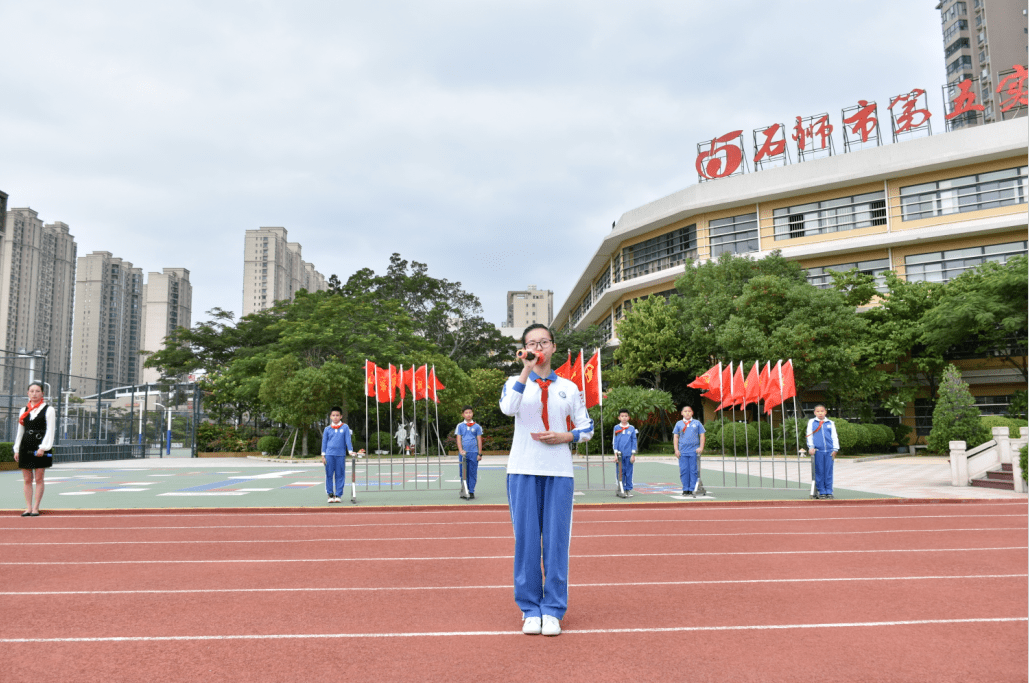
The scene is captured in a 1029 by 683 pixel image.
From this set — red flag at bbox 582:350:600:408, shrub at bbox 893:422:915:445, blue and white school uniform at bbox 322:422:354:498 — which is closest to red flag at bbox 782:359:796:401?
red flag at bbox 582:350:600:408

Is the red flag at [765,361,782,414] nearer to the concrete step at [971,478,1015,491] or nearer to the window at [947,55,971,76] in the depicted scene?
the concrete step at [971,478,1015,491]

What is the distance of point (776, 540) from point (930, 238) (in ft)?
100

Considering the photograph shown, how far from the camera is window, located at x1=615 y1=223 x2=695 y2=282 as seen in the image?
129 ft

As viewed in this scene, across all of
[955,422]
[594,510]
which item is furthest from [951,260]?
[594,510]

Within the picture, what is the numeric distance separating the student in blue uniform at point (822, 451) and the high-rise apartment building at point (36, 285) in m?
76.5

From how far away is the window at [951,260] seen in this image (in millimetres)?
33094

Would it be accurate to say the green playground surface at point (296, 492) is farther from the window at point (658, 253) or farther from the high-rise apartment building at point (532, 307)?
the high-rise apartment building at point (532, 307)

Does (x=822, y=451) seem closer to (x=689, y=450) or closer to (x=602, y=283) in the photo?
(x=689, y=450)

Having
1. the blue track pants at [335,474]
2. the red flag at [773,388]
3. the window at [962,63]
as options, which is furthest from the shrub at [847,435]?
the window at [962,63]

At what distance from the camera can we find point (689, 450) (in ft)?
45.0

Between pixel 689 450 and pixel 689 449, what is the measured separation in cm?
2

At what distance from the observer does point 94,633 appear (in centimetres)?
452

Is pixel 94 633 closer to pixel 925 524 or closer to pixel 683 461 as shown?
pixel 925 524

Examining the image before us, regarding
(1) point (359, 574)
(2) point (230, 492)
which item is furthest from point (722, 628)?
(2) point (230, 492)
